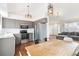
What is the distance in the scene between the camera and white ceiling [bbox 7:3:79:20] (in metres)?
2.22

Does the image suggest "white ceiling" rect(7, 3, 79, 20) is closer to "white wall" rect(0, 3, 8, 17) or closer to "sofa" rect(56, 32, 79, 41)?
"white wall" rect(0, 3, 8, 17)

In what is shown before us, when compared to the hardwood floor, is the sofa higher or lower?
higher

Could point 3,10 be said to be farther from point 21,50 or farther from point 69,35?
point 69,35

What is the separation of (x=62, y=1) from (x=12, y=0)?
93 centimetres

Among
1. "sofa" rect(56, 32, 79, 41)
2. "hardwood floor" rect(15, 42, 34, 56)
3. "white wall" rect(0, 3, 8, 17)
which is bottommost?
"hardwood floor" rect(15, 42, 34, 56)

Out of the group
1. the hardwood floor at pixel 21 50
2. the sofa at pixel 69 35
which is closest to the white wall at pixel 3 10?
the hardwood floor at pixel 21 50

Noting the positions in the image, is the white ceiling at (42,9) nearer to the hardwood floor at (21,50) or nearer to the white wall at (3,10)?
the white wall at (3,10)

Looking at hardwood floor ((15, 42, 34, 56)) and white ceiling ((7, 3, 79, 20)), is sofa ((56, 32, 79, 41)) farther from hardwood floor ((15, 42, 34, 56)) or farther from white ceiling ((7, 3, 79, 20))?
hardwood floor ((15, 42, 34, 56))

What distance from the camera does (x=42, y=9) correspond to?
88.9 inches

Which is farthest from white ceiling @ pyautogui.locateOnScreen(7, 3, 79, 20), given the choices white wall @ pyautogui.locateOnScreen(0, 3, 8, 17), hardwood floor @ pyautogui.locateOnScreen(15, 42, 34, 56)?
hardwood floor @ pyautogui.locateOnScreen(15, 42, 34, 56)

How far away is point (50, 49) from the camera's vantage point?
7.41 feet

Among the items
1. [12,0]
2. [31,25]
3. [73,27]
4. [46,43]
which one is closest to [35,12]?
[31,25]

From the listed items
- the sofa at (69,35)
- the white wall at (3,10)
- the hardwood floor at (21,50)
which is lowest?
the hardwood floor at (21,50)

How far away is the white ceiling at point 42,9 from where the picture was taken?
2.22 metres
